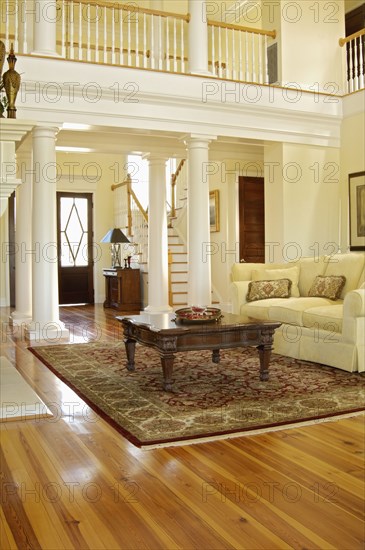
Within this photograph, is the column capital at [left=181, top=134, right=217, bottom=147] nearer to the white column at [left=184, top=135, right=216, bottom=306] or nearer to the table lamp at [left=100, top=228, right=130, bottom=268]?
the white column at [left=184, top=135, right=216, bottom=306]

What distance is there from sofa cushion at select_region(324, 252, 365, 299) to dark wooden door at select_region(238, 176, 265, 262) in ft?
12.2

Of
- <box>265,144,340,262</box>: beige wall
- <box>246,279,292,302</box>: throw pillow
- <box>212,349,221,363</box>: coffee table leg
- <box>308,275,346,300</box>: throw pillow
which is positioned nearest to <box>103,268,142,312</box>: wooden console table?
<box>265,144,340,262</box>: beige wall

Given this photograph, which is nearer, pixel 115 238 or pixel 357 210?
pixel 357 210

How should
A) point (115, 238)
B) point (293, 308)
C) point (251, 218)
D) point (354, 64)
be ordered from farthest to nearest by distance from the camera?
point (115, 238), point (251, 218), point (354, 64), point (293, 308)

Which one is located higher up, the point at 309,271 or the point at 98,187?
the point at 98,187

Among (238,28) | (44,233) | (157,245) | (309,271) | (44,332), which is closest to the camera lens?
(309,271)

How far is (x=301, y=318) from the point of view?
5.57m

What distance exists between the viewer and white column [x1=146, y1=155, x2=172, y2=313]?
955 centimetres

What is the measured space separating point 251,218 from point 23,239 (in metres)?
3.91

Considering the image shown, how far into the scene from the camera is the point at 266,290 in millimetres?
6426

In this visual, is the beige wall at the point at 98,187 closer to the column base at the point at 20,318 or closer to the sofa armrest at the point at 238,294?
the column base at the point at 20,318

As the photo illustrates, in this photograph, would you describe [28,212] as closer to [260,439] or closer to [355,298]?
[355,298]

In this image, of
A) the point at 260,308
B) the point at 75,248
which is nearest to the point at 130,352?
the point at 260,308

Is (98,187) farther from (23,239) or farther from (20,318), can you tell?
(20,318)
